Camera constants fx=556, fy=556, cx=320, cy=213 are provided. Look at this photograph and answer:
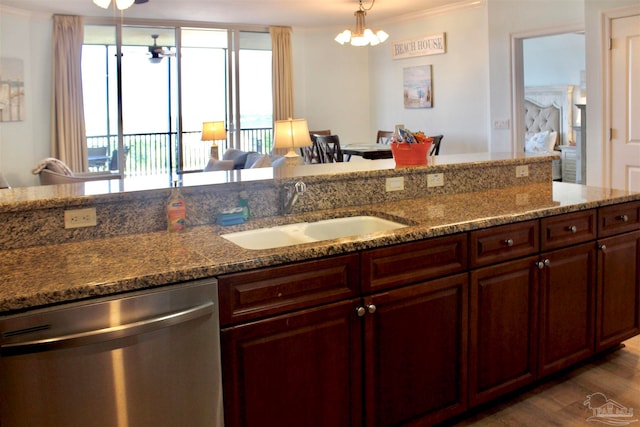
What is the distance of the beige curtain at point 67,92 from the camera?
22.9 feet

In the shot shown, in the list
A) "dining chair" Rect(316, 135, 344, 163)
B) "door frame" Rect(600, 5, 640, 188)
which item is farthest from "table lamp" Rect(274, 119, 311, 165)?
"door frame" Rect(600, 5, 640, 188)

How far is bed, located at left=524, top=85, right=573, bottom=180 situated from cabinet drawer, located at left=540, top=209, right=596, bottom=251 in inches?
236

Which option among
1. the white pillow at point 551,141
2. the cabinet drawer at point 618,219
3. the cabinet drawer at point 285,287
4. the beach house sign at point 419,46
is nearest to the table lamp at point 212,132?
the beach house sign at point 419,46

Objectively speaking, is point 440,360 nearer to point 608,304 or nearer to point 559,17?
point 608,304

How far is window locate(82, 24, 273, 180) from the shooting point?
24.3ft

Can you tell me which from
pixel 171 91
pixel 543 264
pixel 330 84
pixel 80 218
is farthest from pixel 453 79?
pixel 80 218

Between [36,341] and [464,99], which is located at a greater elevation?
[464,99]

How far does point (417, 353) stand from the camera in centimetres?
205

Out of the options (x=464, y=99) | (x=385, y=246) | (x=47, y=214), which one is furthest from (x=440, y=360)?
(x=464, y=99)

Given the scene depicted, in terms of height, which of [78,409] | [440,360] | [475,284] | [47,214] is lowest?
[440,360]

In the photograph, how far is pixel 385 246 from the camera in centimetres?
190

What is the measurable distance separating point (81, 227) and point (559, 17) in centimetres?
509

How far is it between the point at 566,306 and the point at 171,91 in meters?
6.46

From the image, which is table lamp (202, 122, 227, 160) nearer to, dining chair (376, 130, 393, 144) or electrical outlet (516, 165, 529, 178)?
dining chair (376, 130, 393, 144)
